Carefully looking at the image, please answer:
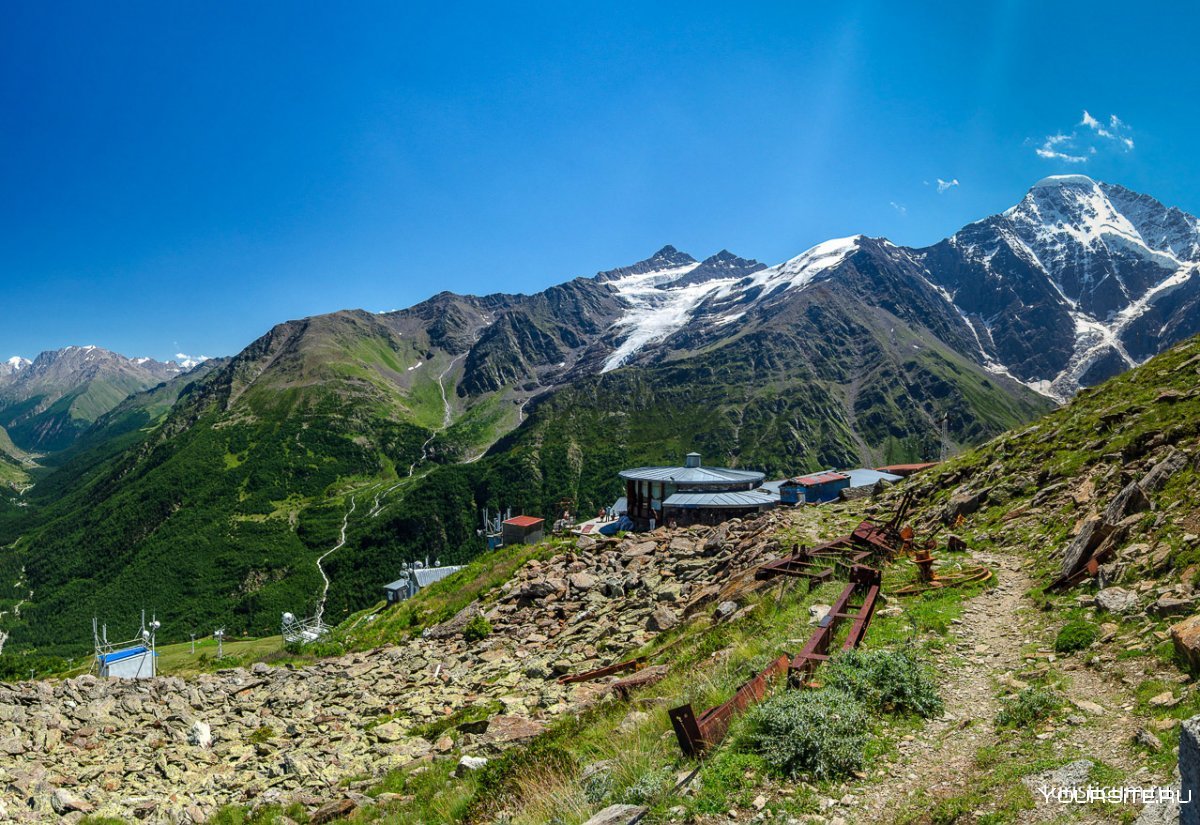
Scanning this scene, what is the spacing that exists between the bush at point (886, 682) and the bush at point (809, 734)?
630 mm

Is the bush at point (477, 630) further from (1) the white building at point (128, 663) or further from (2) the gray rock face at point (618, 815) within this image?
(1) the white building at point (128, 663)

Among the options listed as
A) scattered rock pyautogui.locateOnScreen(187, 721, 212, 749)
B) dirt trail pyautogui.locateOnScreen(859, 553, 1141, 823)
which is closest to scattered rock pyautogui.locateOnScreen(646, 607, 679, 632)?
dirt trail pyautogui.locateOnScreen(859, 553, 1141, 823)

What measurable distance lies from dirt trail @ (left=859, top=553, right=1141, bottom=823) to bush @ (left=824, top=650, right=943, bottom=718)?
0.29 m

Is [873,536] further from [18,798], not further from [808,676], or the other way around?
[18,798]

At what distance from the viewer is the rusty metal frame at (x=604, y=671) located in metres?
14.7

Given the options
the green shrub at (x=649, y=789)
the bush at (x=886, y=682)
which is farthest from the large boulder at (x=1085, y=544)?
the green shrub at (x=649, y=789)

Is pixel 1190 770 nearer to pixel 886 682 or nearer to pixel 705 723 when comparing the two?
pixel 705 723

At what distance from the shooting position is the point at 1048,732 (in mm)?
6953

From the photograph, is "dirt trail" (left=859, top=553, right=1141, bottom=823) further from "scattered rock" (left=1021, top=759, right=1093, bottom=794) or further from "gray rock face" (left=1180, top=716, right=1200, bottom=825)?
"gray rock face" (left=1180, top=716, right=1200, bottom=825)

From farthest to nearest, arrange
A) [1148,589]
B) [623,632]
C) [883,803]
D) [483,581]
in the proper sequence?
[483,581] → [623,632] → [1148,589] → [883,803]

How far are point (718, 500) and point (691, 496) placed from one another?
2122mm

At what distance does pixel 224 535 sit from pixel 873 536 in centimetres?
22278

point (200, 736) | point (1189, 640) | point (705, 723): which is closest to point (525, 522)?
point (200, 736)

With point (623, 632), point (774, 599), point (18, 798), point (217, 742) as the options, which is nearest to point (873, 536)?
point (774, 599)
